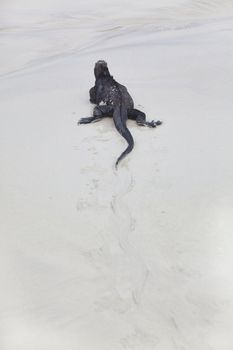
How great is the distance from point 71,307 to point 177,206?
1.27m

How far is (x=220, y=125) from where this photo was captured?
5.27 meters

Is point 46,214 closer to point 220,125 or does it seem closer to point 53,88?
point 220,125

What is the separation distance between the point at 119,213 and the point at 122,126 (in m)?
1.49

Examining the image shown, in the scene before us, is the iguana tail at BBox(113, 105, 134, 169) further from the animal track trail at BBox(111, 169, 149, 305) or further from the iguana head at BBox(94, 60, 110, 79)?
the iguana head at BBox(94, 60, 110, 79)

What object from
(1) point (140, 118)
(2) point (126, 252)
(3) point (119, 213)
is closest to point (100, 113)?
(1) point (140, 118)

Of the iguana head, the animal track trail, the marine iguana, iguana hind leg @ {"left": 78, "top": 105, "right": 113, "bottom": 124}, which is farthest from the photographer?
the iguana head

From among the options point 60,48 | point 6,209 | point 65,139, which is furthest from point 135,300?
point 60,48

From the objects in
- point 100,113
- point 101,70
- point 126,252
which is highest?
point 101,70

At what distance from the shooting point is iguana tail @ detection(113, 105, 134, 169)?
4.79 meters

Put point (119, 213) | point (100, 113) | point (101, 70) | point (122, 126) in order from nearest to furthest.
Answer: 1. point (119, 213)
2. point (122, 126)
3. point (100, 113)
4. point (101, 70)

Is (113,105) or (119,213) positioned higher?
(113,105)

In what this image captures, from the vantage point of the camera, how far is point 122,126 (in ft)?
17.2

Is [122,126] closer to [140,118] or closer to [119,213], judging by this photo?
[140,118]

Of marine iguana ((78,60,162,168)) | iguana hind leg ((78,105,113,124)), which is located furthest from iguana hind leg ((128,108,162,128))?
iguana hind leg ((78,105,113,124))
